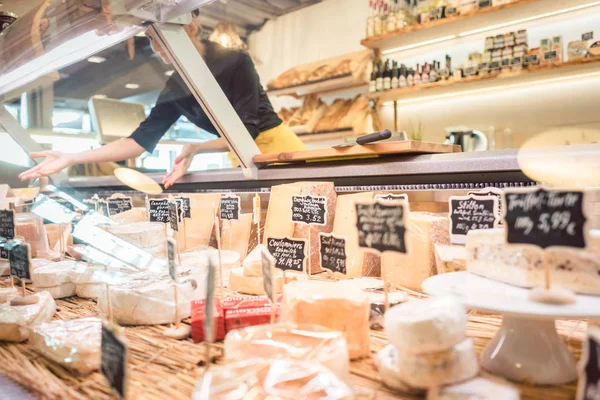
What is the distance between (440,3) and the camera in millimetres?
4047

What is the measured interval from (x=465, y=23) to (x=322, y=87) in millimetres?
1545

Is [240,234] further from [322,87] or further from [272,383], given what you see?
[322,87]

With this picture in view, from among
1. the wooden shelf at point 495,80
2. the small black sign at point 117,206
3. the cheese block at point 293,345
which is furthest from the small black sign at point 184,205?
the wooden shelf at point 495,80

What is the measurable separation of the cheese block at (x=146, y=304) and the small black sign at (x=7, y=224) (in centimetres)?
61

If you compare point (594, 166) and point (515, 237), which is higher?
point (594, 166)

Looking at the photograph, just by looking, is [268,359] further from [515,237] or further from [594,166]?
[594,166]

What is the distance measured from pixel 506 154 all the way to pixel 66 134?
3.08 metres

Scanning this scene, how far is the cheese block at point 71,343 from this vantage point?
0.96m

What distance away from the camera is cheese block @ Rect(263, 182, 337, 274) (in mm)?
1736

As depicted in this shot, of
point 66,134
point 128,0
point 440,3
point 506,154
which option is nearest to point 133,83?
point 66,134

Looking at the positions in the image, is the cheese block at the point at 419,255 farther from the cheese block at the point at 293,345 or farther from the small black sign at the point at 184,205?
the small black sign at the point at 184,205

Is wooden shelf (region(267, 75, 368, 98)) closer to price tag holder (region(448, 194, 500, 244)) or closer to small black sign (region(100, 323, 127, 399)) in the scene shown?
price tag holder (region(448, 194, 500, 244))

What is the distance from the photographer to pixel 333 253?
1.27 m

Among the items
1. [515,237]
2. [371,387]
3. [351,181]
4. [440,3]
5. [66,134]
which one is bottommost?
[371,387]
